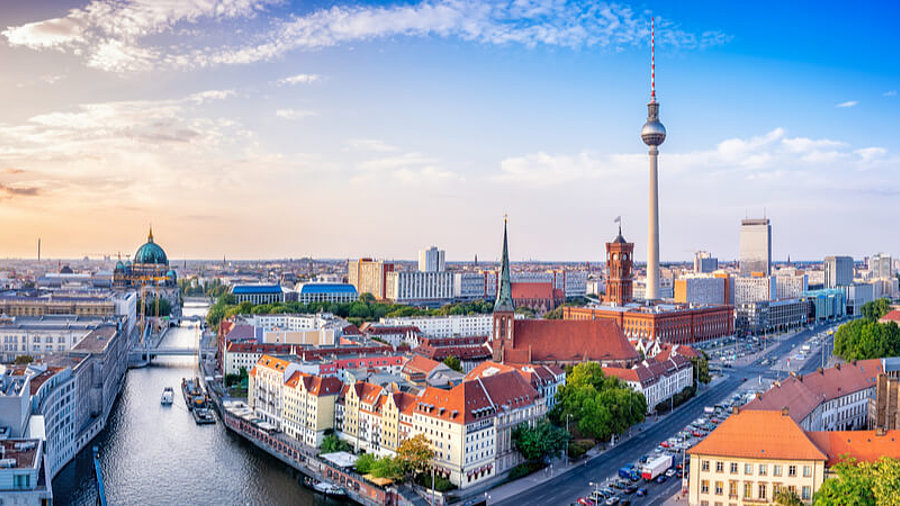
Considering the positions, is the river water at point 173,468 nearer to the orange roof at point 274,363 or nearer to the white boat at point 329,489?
the white boat at point 329,489

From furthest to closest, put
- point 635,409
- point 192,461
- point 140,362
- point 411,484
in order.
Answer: point 140,362 → point 635,409 → point 192,461 → point 411,484

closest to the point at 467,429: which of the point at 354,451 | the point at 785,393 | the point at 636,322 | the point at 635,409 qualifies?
the point at 354,451

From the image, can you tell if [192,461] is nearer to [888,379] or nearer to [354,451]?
[354,451]

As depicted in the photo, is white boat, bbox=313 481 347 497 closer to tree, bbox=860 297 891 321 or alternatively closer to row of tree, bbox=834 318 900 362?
row of tree, bbox=834 318 900 362

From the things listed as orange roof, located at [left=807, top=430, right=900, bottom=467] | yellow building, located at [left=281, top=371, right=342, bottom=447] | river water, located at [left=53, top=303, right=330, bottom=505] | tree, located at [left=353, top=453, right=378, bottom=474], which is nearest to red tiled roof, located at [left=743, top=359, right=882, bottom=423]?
orange roof, located at [left=807, top=430, right=900, bottom=467]

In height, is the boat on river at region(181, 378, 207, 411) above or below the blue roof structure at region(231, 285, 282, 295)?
below

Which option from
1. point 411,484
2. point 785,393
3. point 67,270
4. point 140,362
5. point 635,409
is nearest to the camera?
point 411,484

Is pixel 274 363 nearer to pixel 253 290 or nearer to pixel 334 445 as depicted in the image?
pixel 334 445

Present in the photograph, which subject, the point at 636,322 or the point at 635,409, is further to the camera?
the point at 636,322
